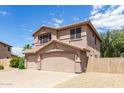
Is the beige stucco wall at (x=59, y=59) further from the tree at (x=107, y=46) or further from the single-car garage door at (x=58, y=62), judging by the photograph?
the tree at (x=107, y=46)

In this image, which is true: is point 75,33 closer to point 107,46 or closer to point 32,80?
point 32,80

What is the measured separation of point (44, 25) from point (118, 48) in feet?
66.6

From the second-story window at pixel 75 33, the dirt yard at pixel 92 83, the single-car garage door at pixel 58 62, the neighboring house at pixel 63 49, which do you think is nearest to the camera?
the dirt yard at pixel 92 83

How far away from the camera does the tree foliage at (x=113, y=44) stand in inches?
1539

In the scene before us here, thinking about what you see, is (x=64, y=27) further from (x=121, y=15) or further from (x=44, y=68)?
(x=121, y=15)

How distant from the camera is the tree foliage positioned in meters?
39.1

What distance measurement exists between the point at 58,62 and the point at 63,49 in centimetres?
178

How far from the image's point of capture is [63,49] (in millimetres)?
20844

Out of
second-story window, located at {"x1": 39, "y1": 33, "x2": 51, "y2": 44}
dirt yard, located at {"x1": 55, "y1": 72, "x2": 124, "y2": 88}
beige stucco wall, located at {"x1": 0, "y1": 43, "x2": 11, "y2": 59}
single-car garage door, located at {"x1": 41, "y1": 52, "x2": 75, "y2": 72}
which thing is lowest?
dirt yard, located at {"x1": 55, "y1": 72, "x2": 124, "y2": 88}

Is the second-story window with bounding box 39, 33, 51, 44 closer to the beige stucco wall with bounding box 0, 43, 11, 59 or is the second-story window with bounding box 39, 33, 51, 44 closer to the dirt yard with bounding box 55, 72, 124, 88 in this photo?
the dirt yard with bounding box 55, 72, 124, 88

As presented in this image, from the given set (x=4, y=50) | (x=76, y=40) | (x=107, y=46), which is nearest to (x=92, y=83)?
(x=76, y=40)

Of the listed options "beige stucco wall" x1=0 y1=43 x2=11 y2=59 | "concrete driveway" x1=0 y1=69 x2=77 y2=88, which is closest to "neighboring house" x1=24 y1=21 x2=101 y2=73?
"concrete driveway" x1=0 y1=69 x2=77 y2=88

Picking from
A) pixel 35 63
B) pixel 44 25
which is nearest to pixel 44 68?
pixel 35 63

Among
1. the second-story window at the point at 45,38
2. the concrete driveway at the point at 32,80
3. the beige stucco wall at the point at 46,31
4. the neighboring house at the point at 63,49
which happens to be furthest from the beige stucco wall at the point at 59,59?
the concrete driveway at the point at 32,80
